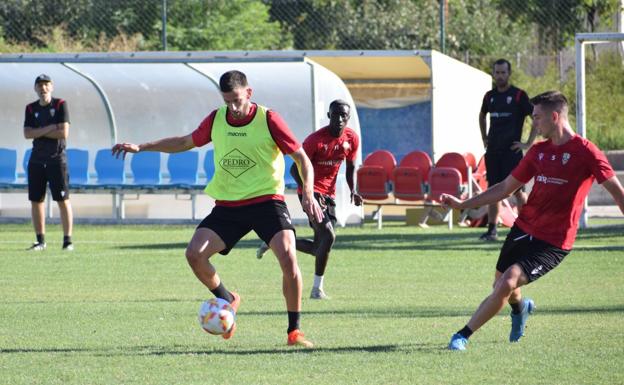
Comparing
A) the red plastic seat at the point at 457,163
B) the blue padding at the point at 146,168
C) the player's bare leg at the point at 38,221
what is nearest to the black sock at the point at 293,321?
the player's bare leg at the point at 38,221

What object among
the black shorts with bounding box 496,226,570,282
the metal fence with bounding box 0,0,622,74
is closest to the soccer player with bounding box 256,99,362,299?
the black shorts with bounding box 496,226,570,282

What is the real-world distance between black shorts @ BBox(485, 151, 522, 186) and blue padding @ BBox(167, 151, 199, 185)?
22.5 feet

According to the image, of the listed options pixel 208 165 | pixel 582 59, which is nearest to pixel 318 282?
pixel 582 59

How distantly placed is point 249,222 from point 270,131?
0.66 metres

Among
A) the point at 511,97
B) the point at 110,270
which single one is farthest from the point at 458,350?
the point at 511,97

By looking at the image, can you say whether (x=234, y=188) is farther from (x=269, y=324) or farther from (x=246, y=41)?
(x=246, y=41)

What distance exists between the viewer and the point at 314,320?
32.8ft

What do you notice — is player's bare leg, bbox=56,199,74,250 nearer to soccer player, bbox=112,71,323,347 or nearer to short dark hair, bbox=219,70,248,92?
soccer player, bbox=112,71,323,347

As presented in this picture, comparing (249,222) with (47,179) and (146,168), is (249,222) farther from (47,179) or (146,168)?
(146,168)

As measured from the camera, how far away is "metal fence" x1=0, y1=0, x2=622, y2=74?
2973 cm

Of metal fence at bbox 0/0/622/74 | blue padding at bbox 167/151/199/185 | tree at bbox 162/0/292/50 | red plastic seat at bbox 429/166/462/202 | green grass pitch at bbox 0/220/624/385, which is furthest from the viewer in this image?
tree at bbox 162/0/292/50

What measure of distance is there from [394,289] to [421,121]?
1317 cm

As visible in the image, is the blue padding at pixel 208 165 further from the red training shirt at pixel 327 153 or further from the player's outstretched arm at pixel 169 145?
the player's outstretched arm at pixel 169 145

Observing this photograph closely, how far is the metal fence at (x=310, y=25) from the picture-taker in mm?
29734
